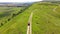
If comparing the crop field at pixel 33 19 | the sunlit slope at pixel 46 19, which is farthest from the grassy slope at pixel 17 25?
the sunlit slope at pixel 46 19

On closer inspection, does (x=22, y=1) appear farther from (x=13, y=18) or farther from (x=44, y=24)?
(x=44, y=24)

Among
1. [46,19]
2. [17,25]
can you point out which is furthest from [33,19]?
[17,25]

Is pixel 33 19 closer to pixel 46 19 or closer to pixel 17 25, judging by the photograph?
pixel 46 19

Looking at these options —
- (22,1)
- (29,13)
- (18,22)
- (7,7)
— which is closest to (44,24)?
(29,13)

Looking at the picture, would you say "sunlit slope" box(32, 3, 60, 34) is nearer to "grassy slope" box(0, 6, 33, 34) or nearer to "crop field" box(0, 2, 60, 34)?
"crop field" box(0, 2, 60, 34)

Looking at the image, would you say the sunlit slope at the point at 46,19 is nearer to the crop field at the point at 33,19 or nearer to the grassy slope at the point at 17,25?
the crop field at the point at 33,19
